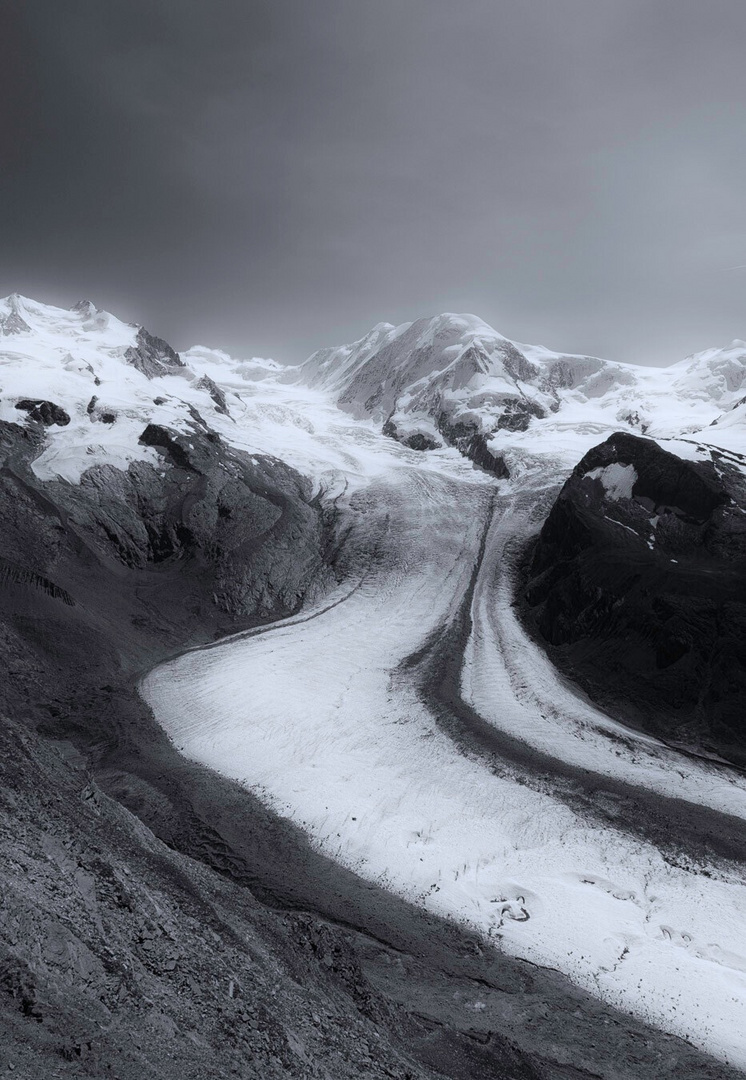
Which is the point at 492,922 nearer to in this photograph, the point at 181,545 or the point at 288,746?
the point at 288,746

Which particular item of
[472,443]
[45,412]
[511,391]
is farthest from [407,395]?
[45,412]

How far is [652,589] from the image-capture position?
44125mm

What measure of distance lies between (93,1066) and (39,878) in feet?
15.6

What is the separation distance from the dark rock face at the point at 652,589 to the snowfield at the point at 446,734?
2295 millimetres

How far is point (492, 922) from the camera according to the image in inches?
837

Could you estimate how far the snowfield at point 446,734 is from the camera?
21.0m

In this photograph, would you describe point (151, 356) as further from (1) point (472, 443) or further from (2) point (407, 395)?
Answer: (1) point (472, 443)

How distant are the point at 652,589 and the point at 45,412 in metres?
69.4

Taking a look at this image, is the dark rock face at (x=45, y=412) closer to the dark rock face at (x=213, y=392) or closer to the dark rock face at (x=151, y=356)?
the dark rock face at (x=213, y=392)

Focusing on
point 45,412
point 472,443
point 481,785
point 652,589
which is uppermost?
point 472,443

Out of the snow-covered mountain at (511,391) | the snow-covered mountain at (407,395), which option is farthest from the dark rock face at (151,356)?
the snow-covered mountain at (511,391)

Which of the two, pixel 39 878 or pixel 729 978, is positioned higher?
pixel 39 878

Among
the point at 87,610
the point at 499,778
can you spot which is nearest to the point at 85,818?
the point at 499,778

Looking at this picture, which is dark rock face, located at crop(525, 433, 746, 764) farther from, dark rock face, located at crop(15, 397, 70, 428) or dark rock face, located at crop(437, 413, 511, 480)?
dark rock face, located at crop(15, 397, 70, 428)
